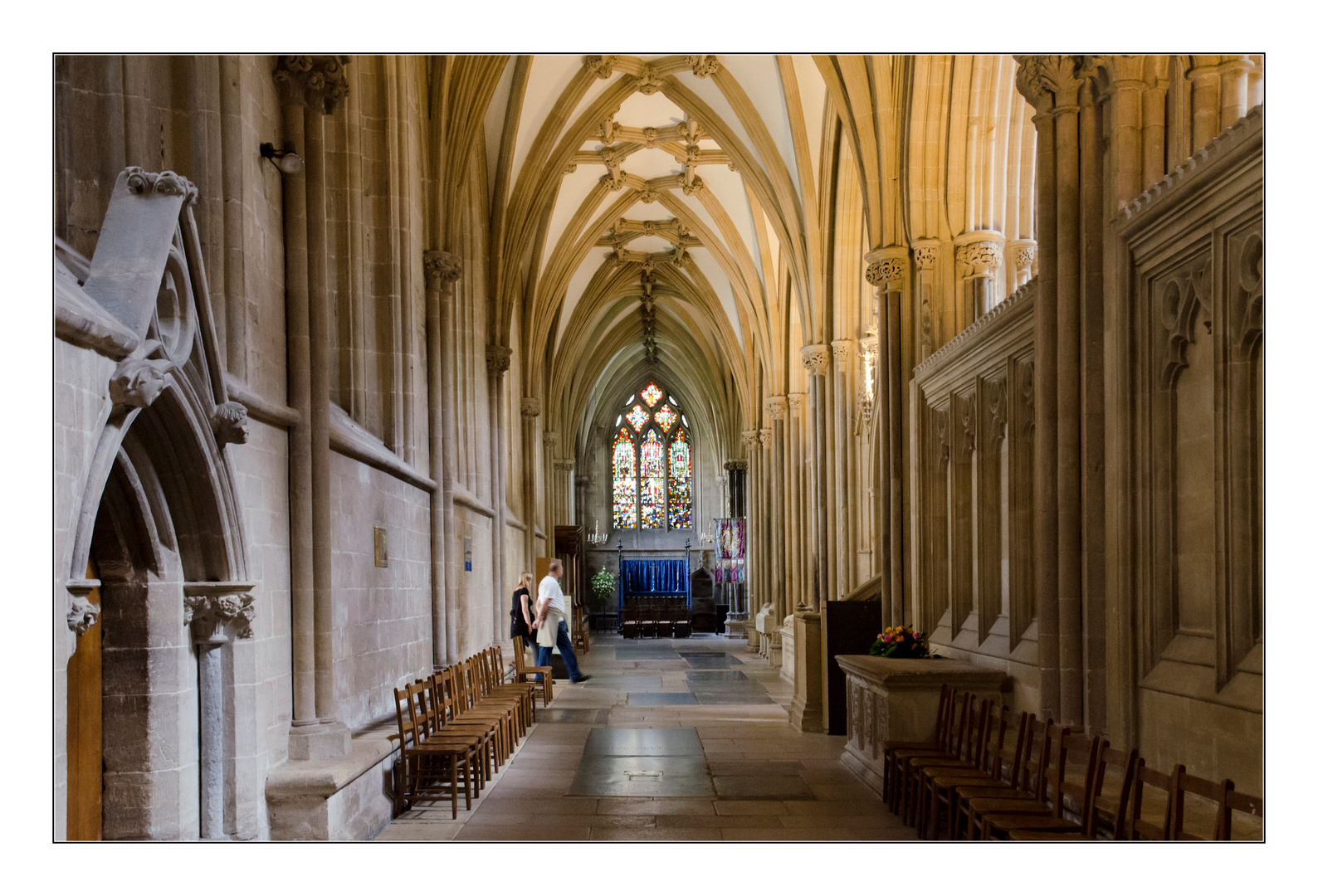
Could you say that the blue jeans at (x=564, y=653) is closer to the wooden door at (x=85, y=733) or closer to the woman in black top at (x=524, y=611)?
the woman in black top at (x=524, y=611)

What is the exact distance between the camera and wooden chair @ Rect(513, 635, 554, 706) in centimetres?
1229

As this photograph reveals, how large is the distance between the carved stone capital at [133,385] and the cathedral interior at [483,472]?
0.02m

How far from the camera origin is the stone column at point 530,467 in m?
22.1

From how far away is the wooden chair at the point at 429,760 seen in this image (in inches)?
271

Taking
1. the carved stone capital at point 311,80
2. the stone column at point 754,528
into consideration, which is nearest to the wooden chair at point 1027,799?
the carved stone capital at point 311,80

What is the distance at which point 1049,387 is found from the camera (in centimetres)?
675

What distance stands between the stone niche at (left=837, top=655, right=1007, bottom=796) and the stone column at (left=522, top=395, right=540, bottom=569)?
1425cm

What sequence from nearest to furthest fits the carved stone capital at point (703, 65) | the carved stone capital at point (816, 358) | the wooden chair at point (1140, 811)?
the wooden chair at point (1140, 811)
the carved stone capital at point (703, 65)
the carved stone capital at point (816, 358)

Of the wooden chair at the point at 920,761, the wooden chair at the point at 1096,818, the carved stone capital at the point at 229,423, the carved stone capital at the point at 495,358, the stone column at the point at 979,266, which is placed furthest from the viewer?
the carved stone capital at the point at 495,358

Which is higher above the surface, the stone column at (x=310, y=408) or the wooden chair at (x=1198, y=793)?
the stone column at (x=310, y=408)

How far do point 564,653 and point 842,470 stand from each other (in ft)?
14.7

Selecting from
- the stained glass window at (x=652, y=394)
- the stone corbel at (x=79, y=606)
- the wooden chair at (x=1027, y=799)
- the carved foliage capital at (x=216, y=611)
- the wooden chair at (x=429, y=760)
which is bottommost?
the wooden chair at (x=429, y=760)

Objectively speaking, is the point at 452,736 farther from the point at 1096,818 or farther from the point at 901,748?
the point at 1096,818

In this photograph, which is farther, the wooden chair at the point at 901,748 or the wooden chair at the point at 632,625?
the wooden chair at the point at 632,625
